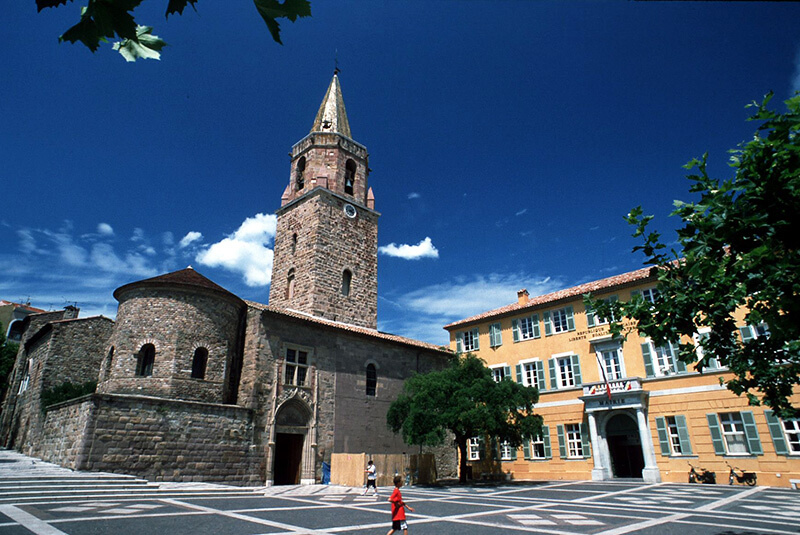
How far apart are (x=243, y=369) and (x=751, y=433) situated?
22.6 m

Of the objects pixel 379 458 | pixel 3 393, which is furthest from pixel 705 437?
pixel 3 393

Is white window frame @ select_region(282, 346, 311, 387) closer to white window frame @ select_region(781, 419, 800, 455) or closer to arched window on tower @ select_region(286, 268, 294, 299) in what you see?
arched window on tower @ select_region(286, 268, 294, 299)

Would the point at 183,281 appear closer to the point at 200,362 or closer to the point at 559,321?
the point at 200,362

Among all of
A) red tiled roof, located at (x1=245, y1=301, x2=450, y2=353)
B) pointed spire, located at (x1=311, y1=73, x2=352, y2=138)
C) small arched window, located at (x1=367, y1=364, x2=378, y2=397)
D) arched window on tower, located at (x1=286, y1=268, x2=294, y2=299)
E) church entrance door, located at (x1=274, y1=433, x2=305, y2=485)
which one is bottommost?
church entrance door, located at (x1=274, y1=433, x2=305, y2=485)

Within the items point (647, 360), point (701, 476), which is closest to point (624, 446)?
point (701, 476)

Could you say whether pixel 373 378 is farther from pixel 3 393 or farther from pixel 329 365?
pixel 3 393

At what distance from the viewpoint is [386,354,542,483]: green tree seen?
20.5 meters

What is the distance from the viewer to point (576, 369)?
25.5m

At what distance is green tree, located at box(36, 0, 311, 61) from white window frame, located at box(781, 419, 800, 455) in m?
24.9

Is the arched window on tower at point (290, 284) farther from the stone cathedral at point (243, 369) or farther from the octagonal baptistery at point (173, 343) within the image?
the octagonal baptistery at point (173, 343)

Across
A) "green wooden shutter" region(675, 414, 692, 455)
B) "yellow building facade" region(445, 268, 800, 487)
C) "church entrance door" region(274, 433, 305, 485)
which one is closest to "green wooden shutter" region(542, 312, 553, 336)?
"yellow building facade" region(445, 268, 800, 487)

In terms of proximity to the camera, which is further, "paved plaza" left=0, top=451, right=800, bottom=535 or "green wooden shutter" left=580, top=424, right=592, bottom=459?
"green wooden shutter" left=580, top=424, right=592, bottom=459

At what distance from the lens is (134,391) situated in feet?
63.1

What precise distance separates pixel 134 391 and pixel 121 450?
315cm
